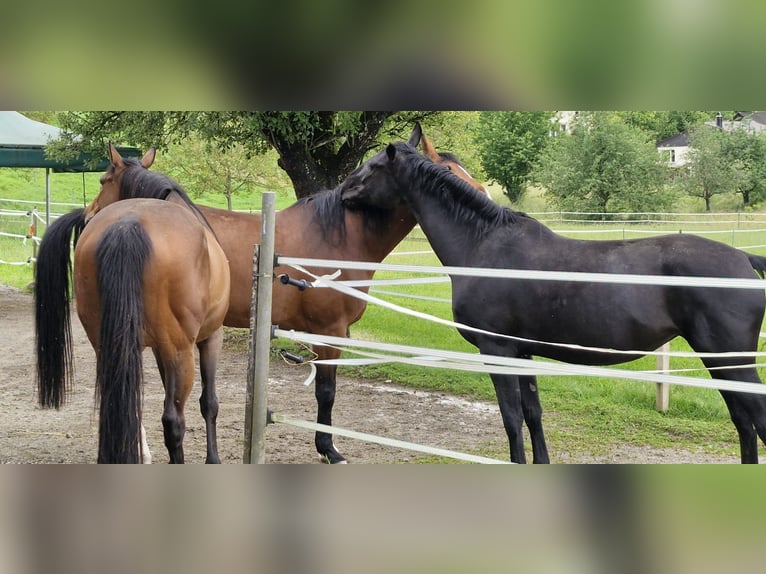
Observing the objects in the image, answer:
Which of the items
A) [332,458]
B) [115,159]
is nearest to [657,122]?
[332,458]

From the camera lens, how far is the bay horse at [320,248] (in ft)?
15.6

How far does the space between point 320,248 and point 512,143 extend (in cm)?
3850

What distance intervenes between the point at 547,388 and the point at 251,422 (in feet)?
13.9

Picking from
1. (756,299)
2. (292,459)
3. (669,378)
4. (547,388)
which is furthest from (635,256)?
(547,388)

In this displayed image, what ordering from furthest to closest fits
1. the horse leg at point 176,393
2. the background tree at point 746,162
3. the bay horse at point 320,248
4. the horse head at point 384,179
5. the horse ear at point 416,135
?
the background tree at point 746,162
the horse ear at point 416,135
the bay horse at point 320,248
the horse head at point 384,179
the horse leg at point 176,393

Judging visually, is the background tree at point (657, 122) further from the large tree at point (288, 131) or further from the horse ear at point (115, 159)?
the horse ear at point (115, 159)

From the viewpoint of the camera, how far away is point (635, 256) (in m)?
3.76

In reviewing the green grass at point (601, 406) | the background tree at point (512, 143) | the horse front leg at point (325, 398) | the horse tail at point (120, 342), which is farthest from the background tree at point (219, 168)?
the background tree at point (512, 143)

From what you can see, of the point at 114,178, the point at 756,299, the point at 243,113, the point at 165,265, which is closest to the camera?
the point at 165,265

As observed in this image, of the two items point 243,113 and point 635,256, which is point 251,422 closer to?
point 635,256

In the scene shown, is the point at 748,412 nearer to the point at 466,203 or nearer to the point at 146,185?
the point at 466,203

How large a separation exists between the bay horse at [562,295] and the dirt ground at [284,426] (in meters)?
1.10

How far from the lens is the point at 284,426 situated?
5.58m

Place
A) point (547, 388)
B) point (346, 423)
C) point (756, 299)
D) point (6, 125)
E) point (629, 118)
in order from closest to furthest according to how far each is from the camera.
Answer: point (756, 299), point (346, 423), point (547, 388), point (6, 125), point (629, 118)
